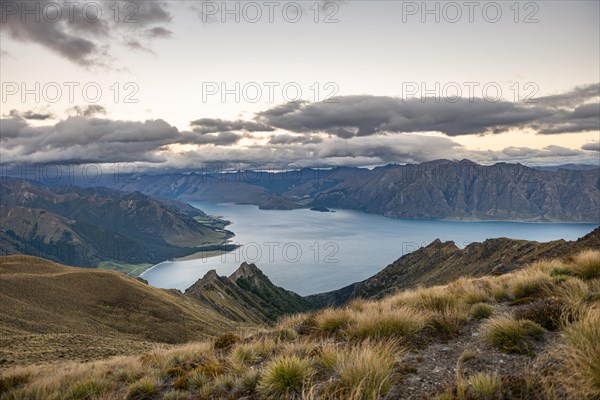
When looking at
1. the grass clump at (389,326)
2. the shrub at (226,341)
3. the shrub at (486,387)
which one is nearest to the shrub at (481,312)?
the grass clump at (389,326)

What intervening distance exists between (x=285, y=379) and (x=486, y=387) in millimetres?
4117

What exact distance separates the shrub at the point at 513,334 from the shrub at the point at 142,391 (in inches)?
374

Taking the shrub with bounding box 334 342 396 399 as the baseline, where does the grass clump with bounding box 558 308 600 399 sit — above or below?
above

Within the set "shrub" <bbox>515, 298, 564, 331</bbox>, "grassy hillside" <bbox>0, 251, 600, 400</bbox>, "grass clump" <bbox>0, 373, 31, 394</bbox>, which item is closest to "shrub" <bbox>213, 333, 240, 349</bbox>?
"grassy hillside" <bbox>0, 251, 600, 400</bbox>

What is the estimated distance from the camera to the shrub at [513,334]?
816 cm

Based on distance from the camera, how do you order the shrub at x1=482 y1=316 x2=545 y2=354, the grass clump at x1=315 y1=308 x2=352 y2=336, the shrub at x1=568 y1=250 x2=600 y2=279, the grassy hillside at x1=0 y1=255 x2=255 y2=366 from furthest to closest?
1. the grassy hillside at x1=0 y1=255 x2=255 y2=366
2. the shrub at x1=568 y1=250 x2=600 y2=279
3. the grass clump at x1=315 y1=308 x2=352 y2=336
4. the shrub at x1=482 y1=316 x2=545 y2=354

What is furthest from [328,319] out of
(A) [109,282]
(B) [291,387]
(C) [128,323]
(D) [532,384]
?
(A) [109,282]

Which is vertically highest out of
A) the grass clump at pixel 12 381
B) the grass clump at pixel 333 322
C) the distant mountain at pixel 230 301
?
the grass clump at pixel 333 322

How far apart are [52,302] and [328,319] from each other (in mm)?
70592

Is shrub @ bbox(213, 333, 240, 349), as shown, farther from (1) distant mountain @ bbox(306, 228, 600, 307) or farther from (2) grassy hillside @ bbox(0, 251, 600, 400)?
(1) distant mountain @ bbox(306, 228, 600, 307)

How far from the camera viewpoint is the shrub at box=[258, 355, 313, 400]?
25.2ft

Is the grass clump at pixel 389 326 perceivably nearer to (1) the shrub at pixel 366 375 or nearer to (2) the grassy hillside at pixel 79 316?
(1) the shrub at pixel 366 375

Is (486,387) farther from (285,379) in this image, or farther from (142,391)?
(142,391)

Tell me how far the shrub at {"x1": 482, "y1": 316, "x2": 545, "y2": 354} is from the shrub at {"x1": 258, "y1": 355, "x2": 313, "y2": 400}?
4.65 metres
